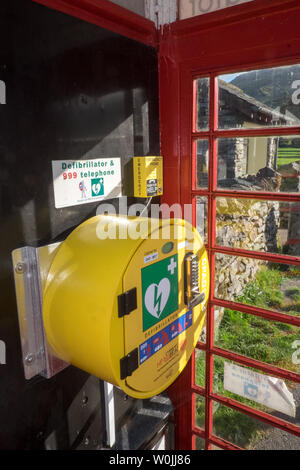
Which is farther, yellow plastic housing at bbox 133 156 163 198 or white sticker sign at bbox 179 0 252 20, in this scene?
yellow plastic housing at bbox 133 156 163 198

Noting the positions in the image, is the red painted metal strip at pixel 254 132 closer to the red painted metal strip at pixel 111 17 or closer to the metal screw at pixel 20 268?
the red painted metal strip at pixel 111 17

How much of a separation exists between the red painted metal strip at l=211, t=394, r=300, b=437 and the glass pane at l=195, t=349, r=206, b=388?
171 millimetres

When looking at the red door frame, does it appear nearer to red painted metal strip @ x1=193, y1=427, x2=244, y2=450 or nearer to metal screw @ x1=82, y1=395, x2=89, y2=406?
red painted metal strip @ x1=193, y1=427, x2=244, y2=450

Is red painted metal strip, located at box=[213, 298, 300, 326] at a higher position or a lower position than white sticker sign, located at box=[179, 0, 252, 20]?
lower

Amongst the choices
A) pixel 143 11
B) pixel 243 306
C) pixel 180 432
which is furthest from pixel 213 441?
pixel 143 11

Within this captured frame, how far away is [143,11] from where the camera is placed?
6.50ft

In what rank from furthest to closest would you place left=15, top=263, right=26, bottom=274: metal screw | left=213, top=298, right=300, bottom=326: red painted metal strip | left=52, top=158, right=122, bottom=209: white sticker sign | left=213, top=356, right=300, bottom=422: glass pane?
left=213, top=356, right=300, bottom=422: glass pane < left=213, top=298, right=300, bottom=326: red painted metal strip < left=52, top=158, right=122, bottom=209: white sticker sign < left=15, top=263, right=26, bottom=274: metal screw

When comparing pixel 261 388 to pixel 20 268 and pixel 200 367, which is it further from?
pixel 20 268

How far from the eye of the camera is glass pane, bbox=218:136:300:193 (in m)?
1.78

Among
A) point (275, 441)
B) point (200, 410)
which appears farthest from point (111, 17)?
point (275, 441)

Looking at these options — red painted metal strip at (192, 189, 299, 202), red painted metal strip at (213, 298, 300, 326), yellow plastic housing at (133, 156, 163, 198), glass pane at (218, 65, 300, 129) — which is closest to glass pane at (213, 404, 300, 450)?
red painted metal strip at (213, 298, 300, 326)

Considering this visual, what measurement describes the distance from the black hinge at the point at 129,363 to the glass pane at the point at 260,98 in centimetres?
132

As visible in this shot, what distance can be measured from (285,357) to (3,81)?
2268 mm

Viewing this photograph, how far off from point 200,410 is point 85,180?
6.12 ft
